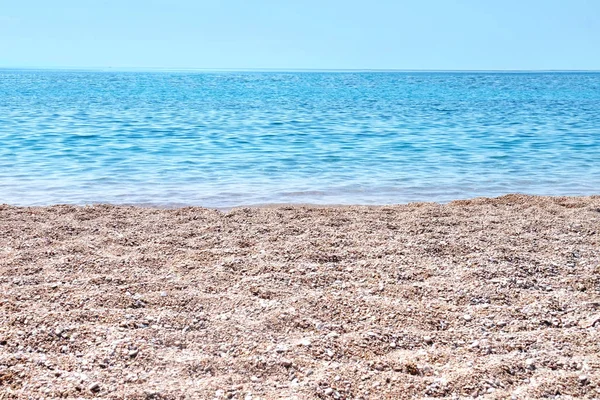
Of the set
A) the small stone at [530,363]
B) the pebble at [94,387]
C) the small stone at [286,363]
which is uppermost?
the small stone at [530,363]

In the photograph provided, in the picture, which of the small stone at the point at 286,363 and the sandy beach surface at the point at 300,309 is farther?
the small stone at the point at 286,363

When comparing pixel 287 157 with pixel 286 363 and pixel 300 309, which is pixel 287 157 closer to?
pixel 300 309

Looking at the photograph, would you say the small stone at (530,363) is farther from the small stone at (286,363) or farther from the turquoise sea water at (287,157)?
the turquoise sea water at (287,157)

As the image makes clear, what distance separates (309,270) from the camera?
17.8ft

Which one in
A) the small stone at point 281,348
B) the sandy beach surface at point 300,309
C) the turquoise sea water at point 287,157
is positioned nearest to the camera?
the sandy beach surface at point 300,309

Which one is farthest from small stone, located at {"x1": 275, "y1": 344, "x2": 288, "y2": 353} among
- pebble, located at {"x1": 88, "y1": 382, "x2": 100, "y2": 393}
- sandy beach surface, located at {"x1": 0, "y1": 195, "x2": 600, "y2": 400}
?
pebble, located at {"x1": 88, "y1": 382, "x2": 100, "y2": 393}

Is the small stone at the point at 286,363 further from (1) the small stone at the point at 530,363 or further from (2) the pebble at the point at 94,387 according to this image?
(1) the small stone at the point at 530,363

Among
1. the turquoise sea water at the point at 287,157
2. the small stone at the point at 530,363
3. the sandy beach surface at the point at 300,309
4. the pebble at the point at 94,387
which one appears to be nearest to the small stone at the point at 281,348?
the sandy beach surface at the point at 300,309

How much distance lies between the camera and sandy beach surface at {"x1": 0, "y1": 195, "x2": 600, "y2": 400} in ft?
11.8

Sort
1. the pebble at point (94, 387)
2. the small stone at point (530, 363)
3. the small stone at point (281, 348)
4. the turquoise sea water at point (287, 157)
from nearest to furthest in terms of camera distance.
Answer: the pebble at point (94, 387)
the small stone at point (530, 363)
the small stone at point (281, 348)
the turquoise sea water at point (287, 157)

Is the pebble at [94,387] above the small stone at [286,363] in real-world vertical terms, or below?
below

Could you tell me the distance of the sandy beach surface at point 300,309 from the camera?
360 cm

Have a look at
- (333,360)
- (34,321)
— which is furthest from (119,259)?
(333,360)

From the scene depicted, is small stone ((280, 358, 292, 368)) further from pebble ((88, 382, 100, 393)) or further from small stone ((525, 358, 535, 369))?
small stone ((525, 358, 535, 369))
